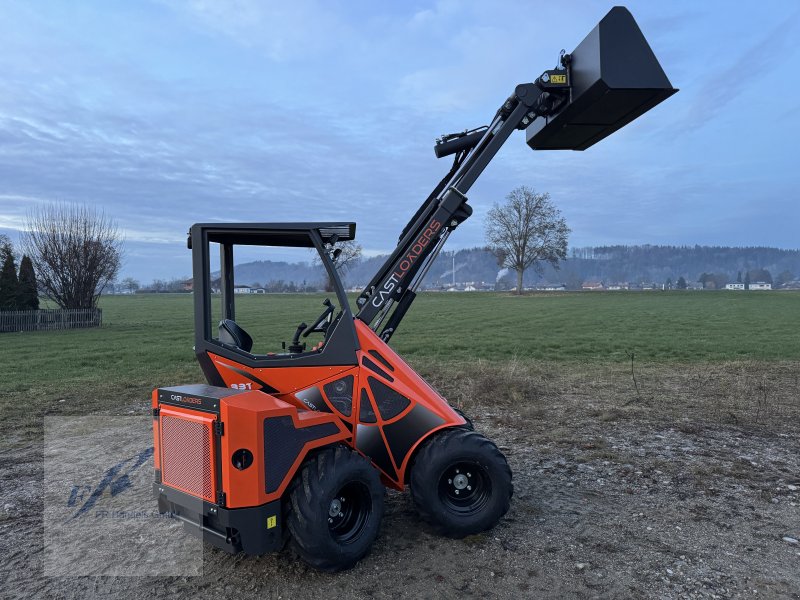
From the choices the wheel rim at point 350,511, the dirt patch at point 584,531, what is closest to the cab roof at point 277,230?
the wheel rim at point 350,511

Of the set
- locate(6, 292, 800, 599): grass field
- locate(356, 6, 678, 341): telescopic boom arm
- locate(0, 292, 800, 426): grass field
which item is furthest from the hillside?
Result: locate(356, 6, 678, 341): telescopic boom arm

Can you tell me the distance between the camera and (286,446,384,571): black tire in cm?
A: 398

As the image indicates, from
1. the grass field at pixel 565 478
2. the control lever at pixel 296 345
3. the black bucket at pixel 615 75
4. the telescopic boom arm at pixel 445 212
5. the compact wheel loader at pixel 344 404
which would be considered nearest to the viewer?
the compact wheel loader at pixel 344 404

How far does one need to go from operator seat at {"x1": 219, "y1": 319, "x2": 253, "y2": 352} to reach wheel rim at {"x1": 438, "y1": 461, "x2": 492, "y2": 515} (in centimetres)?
201

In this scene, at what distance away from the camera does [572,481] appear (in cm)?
616

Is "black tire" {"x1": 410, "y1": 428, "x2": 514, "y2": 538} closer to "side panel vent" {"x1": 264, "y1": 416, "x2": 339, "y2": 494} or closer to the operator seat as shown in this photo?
"side panel vent" {"x1": 264, "y1": 416, "x2": 339, "y2": 494}

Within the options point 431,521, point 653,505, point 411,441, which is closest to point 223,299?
point 411,441

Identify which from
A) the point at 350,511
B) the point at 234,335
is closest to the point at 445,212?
the point at 234,335

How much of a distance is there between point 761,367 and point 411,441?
12.2 metres

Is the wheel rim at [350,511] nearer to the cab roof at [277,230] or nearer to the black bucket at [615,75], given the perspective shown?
the cab roof at [277,230]

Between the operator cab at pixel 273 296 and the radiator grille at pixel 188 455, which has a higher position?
the operator cab at pixel 273 296

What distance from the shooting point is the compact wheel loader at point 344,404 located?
13.1ft

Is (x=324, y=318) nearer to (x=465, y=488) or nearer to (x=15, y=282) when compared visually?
(x=465, y=488)

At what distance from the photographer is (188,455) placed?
4.18m
